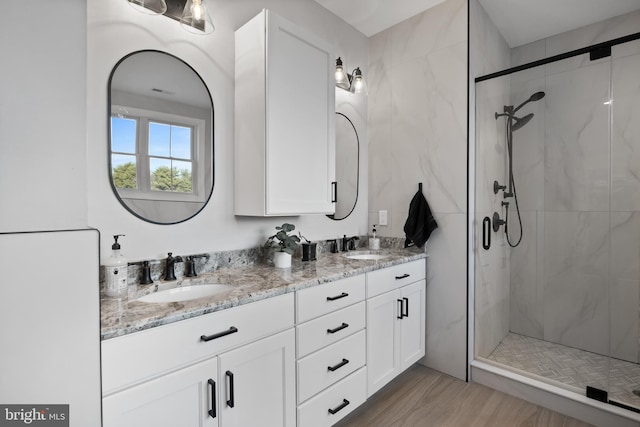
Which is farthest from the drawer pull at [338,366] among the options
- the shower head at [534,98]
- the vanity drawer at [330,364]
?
the shower head at [534,98]

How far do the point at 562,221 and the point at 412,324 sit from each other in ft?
4.87

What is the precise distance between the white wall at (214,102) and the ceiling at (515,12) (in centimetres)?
22

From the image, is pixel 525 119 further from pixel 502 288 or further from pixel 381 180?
pixel 502 288

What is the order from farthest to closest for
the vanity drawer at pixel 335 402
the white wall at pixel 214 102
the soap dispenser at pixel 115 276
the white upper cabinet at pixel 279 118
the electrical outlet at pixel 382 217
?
the electrical outlet at pixel 382 217, the white upper cabinet at pixel 279 118, the vanity drawer at pixel 335 402, the white wall at pixel 214 102, the soap dispenser at pixel 115 276

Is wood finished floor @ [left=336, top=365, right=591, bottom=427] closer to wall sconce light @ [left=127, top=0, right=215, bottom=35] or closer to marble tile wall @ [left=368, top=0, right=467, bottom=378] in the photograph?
marble tile wall @ [left=368, top=0, right=467, bottom=378]

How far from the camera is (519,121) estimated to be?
2604 mm

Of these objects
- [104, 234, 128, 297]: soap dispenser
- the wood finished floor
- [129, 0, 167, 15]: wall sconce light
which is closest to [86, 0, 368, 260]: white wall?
[129, 0, 167, 15]: wall sconce light

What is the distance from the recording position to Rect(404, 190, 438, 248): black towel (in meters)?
2.43

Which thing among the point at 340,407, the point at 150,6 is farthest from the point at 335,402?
the point at 150,6

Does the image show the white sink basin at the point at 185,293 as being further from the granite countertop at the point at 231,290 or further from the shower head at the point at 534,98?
the shower head at the point at 534,98

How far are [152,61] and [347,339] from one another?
178 centimetres

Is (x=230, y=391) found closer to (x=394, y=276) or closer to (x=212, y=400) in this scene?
(x=212, y=400)

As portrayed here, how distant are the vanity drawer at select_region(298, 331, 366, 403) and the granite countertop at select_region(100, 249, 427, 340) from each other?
367mm

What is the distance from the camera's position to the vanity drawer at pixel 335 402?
152 cm
